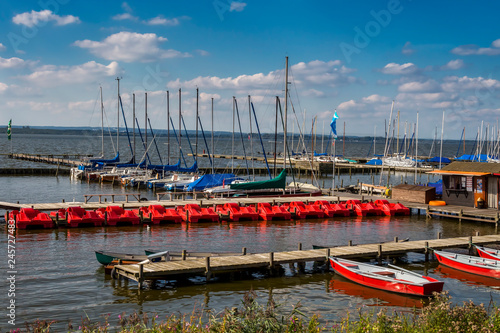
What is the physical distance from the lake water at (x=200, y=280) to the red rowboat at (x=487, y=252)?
2397 millimetres

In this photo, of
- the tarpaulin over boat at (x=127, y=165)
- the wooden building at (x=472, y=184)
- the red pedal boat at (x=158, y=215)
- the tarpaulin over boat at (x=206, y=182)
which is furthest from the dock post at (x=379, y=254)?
the tarpaulin over boat at (x=127, y=165)

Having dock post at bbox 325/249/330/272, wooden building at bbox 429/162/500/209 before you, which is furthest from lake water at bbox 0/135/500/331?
wooden building at bbox 429/162/500/209

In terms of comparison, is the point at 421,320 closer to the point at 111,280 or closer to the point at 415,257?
the point at 111,280

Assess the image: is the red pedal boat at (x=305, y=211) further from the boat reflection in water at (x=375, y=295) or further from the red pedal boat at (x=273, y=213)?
the boat reflection in water at (x=375, y=295)

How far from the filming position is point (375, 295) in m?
22.3

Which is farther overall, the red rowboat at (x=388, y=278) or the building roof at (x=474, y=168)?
the building roof at (x=474, y=168)

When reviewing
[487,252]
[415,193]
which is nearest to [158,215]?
[487,252]

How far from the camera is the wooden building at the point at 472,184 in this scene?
134ft

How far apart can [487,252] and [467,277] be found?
2871mm

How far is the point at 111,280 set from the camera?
23500 mm

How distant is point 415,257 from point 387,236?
679 cm

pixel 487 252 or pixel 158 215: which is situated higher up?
pixel 158 215

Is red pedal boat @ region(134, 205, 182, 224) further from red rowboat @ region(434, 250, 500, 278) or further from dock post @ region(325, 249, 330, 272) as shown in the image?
red rowboat @ region(434, 250, 500, 278)

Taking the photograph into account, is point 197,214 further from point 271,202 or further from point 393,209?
point 393,209
